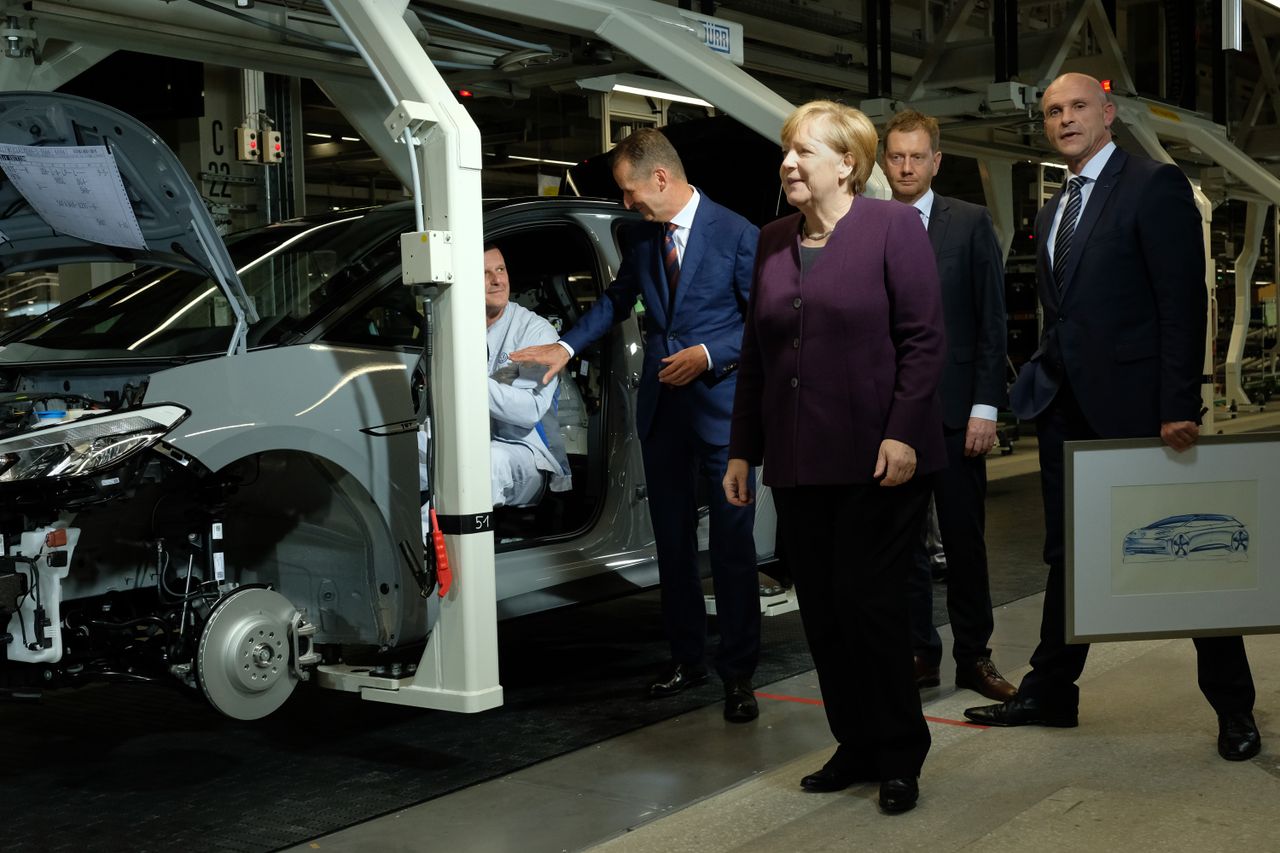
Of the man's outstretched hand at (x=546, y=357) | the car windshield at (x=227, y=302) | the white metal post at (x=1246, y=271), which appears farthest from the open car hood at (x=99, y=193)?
the white metal post at (x=1246, y=271)

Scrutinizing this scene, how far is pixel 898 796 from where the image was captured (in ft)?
10.8

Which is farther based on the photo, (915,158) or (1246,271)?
(1246,271)

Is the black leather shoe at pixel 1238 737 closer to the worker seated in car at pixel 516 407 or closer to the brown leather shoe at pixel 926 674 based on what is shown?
the brown leather shoe at pixel 926 674

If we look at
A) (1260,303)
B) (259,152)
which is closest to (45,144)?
(259,152)

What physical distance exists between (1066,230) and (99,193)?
101 inches

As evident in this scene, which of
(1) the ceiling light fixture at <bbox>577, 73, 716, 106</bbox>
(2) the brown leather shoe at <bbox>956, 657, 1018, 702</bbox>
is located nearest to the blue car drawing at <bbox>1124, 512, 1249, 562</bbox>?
(2) the brown leather shoe at <bbox>956, 657, 1018, 702</bbox>

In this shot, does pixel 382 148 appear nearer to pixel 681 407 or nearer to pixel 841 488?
pixel 681 407

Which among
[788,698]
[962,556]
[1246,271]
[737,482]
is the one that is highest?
[1246,271]

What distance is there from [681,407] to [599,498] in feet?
1.96

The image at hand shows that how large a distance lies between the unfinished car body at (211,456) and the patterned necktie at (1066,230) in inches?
64.1

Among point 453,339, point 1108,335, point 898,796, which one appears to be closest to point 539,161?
point 1108,335

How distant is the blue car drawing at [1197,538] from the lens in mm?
3625

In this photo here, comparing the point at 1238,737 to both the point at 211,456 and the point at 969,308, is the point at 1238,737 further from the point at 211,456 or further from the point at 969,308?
the point at 211,456

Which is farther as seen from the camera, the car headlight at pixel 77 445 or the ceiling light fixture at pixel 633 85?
the ceiling light fixture at pixel 633 85
